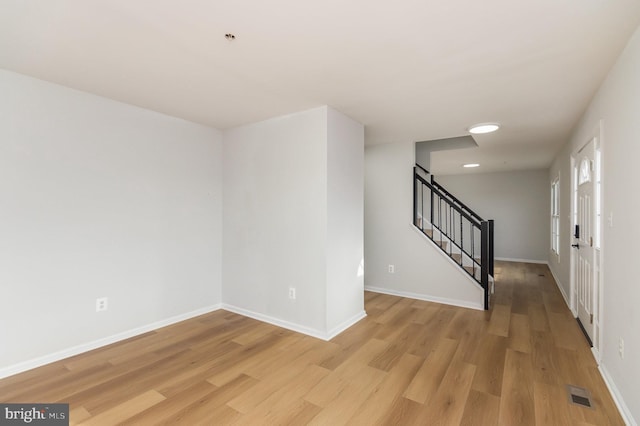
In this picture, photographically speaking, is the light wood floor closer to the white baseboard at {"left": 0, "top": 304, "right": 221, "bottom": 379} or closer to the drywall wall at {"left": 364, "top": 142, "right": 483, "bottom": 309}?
the white baseboard at {"left": 0, "top": 304, "right": 221, "bottom": 379}

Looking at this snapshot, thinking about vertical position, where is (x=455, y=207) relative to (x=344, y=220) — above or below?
above

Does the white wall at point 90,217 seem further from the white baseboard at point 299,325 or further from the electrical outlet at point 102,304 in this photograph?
the white baseboard at point 299,325

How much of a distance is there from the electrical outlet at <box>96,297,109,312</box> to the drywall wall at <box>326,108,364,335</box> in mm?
2126

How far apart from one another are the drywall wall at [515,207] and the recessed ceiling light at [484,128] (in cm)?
492

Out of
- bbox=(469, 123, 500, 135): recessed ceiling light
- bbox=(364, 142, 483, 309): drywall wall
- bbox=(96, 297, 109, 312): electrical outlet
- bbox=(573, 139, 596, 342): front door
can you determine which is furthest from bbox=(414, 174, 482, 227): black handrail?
bbox=(96, 297, 109, 312): electrical outlet

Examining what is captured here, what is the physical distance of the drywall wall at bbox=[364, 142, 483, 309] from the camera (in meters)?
4.18

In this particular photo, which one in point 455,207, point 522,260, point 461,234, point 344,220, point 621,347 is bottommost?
point 522,260

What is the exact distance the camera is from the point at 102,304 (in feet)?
9.35

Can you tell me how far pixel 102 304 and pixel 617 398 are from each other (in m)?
4.08

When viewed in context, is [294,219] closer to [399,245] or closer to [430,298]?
[399,245]

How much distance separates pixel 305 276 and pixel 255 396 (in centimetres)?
132

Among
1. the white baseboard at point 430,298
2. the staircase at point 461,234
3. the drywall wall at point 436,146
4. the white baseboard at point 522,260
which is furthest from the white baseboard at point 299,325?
the white baseboard at point 522,260

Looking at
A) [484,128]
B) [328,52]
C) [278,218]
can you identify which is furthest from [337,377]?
[484,128]

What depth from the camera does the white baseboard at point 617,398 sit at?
1.77 m
